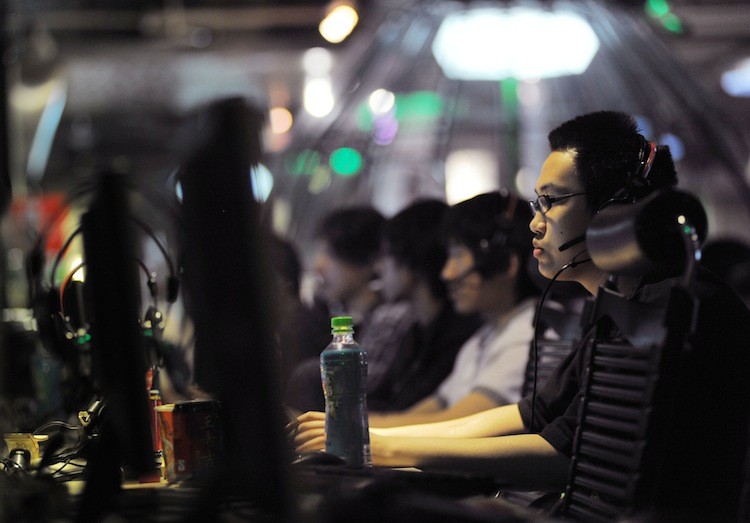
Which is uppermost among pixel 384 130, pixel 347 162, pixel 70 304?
pixel 384 130

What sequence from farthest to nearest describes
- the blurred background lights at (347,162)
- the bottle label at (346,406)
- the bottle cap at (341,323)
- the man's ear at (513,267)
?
the blurred background lights at (347,162), the man's ear at (513,267), the bottle cap at (341,323), the bottle label at (346,406)

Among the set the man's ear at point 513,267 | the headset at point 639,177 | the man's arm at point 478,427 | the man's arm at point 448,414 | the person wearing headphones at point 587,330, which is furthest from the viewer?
the man's ear at point 513,267

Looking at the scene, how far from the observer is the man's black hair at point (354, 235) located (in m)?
4.50

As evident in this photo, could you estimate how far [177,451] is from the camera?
1.59 meters

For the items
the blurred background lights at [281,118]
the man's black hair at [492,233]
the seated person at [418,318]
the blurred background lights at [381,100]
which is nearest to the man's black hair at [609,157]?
the man's black hair at [492,233]

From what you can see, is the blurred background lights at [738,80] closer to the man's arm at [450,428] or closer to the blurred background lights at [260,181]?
the man's arm at [450,428]

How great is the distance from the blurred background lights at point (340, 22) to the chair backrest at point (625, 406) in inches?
137

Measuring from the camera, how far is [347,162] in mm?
6012

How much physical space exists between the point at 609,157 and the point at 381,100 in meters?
3.92

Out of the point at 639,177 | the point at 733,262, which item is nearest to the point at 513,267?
the point at 733,262

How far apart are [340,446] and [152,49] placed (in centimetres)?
713

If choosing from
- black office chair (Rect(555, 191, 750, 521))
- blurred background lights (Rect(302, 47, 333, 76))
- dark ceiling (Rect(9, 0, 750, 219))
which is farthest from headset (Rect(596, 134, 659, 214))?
blurred background lights (Rect(302, 47, 333, 76))

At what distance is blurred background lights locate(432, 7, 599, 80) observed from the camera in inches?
173

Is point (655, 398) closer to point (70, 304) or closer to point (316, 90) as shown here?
point (70, 304)
